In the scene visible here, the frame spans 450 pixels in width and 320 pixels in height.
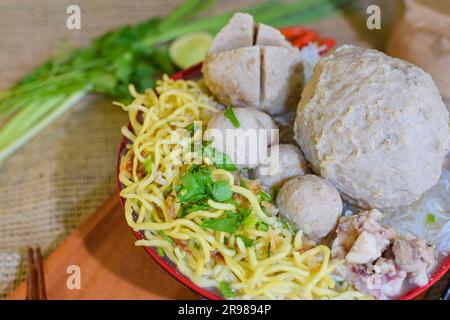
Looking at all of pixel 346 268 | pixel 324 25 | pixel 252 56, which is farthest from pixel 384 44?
pixel 346 268

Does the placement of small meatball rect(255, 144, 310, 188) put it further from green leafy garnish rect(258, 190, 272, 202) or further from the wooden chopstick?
the wooden chopstick

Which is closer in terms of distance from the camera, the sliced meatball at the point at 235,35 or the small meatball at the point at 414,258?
the small meatball at the point at 414,258

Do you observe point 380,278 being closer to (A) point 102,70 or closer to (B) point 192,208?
(B) point 192,208

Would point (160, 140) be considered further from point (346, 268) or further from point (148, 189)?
point (346, 268)

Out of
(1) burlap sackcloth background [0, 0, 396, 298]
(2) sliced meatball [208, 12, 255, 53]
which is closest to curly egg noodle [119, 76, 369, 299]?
(2) sliced meatball [208, 12, 255, 53]

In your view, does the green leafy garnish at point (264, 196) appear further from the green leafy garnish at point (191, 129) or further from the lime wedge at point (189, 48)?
the lime wedge at point (189, 48)

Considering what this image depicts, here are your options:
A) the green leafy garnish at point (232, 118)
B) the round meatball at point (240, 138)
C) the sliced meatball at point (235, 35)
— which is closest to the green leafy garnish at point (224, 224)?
the round meatball at point (240, 138)
